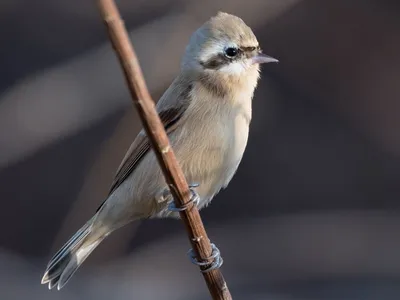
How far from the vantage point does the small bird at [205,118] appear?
2684 millimetres

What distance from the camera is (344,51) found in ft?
18.6

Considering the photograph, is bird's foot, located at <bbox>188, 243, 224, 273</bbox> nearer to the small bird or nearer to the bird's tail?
the small bird

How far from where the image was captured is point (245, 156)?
5.34 metres

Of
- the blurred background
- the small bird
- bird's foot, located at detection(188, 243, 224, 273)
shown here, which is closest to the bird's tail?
the small bird

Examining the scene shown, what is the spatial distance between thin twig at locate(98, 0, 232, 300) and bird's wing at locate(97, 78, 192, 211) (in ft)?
2.42

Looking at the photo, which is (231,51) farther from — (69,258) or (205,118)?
(69,258)

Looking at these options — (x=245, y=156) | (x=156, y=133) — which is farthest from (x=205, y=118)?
(x=245, y=156)

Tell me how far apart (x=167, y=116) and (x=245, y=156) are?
260 centimetres

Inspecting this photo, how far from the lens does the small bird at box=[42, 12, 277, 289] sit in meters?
2.68

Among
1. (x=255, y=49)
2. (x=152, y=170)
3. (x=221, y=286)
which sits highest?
(x=255, y=49)

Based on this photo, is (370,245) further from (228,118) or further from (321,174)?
(228,118)

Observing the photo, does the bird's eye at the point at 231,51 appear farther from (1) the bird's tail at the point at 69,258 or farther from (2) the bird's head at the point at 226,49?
(1) the bird's tail at the point at 69,258

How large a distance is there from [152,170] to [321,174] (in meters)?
2.89

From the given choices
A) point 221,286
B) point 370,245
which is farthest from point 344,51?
point 221,286
